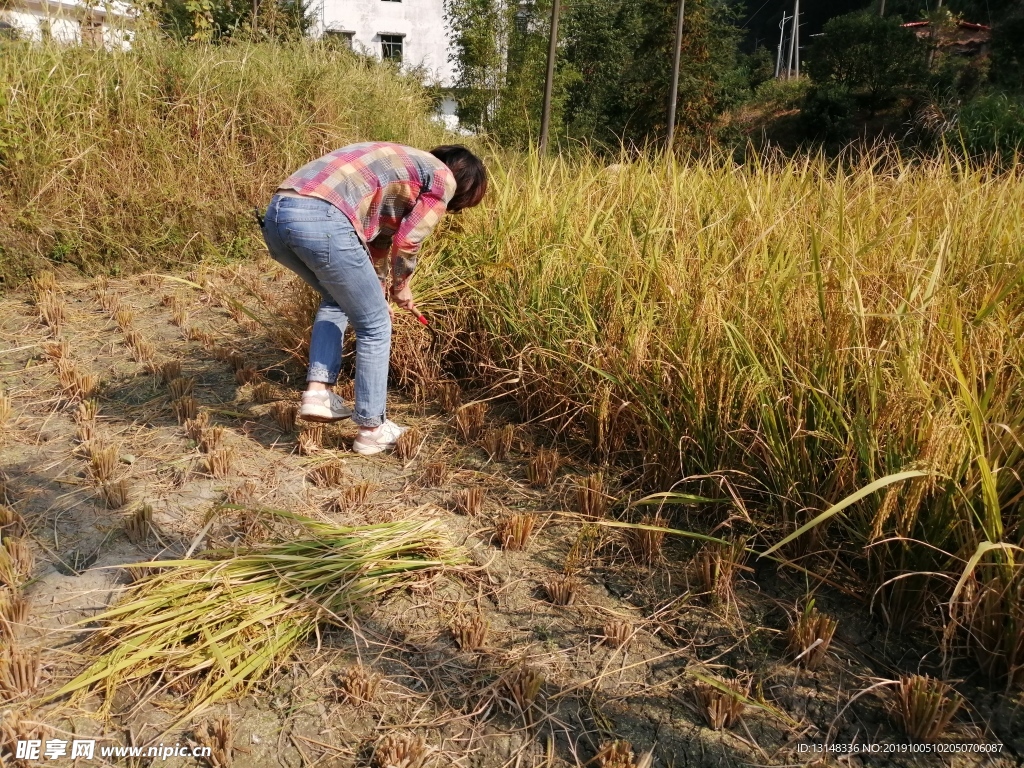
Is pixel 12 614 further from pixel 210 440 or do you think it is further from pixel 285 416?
pixel 285 416

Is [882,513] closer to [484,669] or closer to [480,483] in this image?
[484,669]

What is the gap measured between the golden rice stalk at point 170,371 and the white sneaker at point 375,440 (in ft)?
3.86

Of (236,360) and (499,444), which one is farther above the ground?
(236,360)

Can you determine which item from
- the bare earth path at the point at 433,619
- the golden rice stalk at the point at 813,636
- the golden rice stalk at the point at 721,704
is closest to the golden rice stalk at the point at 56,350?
the bare earth path at the point at 433,619

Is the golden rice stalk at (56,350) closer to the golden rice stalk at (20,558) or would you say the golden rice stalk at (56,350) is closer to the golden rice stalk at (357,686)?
the golden rice stalk at (20,558)

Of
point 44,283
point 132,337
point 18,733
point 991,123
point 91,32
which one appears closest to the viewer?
point 18,733

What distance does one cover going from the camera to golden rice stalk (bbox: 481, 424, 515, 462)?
2.86 m

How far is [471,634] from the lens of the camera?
1869 millimetres

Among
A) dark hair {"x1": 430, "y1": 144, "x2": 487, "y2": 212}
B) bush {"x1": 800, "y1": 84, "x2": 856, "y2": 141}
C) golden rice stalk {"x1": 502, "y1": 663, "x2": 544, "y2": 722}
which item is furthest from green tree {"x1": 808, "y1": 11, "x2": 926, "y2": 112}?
golden rice stalk {"x1": 502, "y1": 663, "x2": 544, "y2": 722}

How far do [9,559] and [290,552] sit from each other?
2.60 feet

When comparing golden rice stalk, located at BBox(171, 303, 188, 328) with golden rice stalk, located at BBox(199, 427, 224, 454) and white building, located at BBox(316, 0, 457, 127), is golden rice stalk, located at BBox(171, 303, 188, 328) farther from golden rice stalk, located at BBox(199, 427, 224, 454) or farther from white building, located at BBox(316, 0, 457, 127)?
white building, located at BBox(316, 0, 457, 127)

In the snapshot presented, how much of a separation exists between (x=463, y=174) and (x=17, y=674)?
7.15 feet

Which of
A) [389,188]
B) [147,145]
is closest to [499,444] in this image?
[389,188]

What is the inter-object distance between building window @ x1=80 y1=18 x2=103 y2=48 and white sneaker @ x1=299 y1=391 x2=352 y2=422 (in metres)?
4.70
